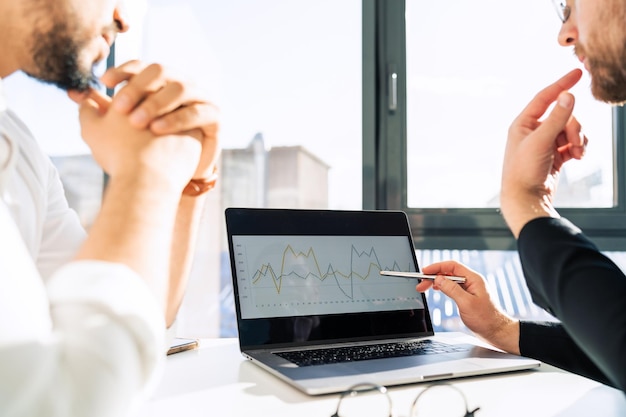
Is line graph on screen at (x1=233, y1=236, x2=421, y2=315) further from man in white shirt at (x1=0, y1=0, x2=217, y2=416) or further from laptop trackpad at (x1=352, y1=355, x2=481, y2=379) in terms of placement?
man in white shirt at (x1=0, y1=0, x2=217, y2=416)

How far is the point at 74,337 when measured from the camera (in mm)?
406

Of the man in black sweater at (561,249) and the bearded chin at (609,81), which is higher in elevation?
the bearded chin at (609,81)

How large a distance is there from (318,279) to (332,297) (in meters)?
0.05

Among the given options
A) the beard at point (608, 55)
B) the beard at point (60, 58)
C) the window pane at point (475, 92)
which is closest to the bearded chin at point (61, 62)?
the beard at point (60, 58)

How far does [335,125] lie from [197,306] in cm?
87

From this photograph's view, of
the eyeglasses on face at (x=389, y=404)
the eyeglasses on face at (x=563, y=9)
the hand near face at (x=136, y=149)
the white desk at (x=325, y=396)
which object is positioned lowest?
the white desk at (x=325, y=396)

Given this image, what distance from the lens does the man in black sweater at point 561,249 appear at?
604 millimetres

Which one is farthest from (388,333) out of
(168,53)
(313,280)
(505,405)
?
(168,53)

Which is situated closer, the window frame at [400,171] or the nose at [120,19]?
the nose at [120,19]

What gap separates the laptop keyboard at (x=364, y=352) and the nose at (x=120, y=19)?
595mm

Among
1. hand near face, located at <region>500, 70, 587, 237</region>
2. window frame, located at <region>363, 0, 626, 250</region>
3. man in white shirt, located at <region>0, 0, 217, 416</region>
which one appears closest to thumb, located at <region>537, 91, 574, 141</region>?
hand near face, located at <region>500, 70, 587, 237</region>

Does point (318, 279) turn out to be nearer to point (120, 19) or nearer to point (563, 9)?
point (120, 19)

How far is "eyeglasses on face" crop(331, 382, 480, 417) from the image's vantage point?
0.65m

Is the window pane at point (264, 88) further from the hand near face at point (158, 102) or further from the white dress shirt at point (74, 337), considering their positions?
the white dress shirt at point (74, 337)
